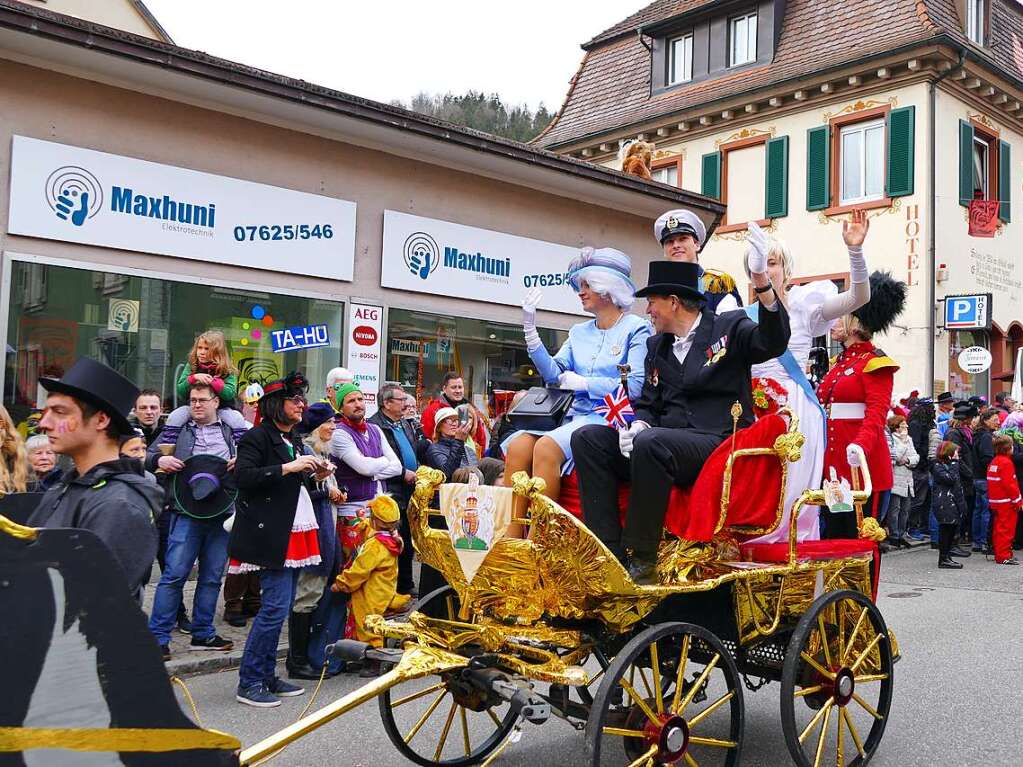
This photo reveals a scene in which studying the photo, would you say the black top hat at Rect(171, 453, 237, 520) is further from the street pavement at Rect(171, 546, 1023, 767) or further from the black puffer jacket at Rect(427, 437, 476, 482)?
the black puffer jacket at Rect(427, 437, 476, 482)

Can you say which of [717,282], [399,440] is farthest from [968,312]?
[717,282]

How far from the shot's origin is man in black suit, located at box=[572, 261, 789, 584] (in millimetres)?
4066

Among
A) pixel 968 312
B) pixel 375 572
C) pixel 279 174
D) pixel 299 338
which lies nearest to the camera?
pixel 375 572

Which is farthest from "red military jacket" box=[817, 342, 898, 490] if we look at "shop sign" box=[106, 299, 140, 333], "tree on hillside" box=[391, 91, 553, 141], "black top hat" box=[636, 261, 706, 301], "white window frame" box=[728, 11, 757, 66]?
"tree on hillside" box=[391, 91, 553, 141]

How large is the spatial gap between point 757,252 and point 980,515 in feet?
35.6

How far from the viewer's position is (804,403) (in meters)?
4.84

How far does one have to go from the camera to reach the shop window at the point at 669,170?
22062 mm

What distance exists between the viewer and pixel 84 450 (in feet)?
10.5

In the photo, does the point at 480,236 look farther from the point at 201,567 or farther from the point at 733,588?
the point at 733,588

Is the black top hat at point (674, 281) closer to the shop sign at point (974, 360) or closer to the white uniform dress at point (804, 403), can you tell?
the white uniform dress at point (804, 403)

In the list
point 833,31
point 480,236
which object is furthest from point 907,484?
point 833,31

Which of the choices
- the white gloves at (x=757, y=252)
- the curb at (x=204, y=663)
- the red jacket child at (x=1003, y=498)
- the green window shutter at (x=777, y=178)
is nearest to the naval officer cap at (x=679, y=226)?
the white gloves at (x=757, y=252)

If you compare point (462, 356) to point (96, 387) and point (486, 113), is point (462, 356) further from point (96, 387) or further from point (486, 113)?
point (486, 113)

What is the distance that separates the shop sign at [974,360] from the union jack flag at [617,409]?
14.8 metres
